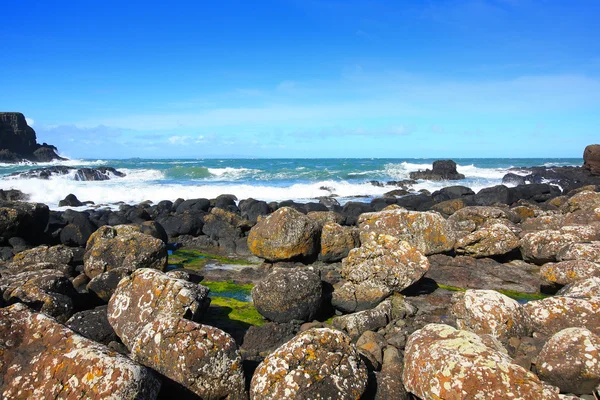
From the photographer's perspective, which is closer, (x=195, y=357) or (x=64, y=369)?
(x=64, y=369)

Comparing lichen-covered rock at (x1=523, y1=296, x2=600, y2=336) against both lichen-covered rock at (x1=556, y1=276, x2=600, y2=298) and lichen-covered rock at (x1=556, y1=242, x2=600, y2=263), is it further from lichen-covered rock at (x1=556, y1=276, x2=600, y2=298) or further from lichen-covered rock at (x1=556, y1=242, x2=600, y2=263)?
lichen-covered rock at (x1=556, y1=242, x2=600, y2=263)

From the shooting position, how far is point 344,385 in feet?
15.6

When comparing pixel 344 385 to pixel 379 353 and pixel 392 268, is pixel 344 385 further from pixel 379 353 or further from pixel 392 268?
pixel 392 268

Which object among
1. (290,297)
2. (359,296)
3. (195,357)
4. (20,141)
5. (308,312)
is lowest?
(308,312)

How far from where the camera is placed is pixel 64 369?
13.9 feet

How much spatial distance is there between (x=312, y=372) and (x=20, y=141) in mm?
98911

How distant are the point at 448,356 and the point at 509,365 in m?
0.56

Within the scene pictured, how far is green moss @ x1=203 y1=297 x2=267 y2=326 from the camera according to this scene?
26.8 ft

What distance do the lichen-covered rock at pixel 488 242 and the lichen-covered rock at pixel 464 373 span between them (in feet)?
22.7

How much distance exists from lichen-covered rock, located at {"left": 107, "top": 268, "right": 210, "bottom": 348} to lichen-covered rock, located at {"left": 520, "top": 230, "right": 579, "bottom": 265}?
8.23m

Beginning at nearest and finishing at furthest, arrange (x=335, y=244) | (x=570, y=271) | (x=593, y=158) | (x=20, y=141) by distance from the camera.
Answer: (x=570, y=271) → (x=335, y=244) → (x=593, y=158) → (x=20, y=141)

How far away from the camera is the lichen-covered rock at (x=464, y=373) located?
4.18 metres

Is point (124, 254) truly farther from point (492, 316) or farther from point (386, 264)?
point (492, 316)

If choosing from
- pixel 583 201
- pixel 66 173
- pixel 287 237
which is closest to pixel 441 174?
pixel 583 201
